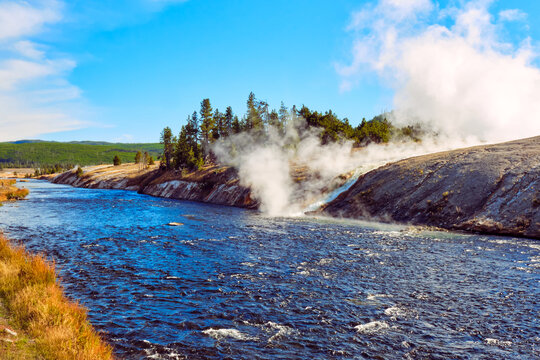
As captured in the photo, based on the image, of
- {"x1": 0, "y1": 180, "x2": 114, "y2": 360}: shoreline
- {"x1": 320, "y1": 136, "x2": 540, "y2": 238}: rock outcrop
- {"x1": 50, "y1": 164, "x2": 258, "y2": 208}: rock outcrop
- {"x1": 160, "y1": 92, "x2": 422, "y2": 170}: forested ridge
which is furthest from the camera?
{"x1": 160, "y1": 92, "x2": 422, "y2": 170}: forested ridge

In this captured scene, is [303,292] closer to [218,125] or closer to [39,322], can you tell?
[39,322]

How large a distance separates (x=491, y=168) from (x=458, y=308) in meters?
30.3

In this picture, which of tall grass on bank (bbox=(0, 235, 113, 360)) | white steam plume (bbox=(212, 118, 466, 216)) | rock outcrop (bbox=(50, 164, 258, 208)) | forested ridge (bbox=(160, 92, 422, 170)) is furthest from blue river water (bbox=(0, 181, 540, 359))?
forested ridge (bbox=(160, 92, 422, 170))

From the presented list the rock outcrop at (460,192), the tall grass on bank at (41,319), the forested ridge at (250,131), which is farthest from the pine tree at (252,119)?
the tall grass on bank at (41,319)

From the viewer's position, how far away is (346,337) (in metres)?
12.1

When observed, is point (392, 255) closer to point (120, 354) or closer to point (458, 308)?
point (458, 308)

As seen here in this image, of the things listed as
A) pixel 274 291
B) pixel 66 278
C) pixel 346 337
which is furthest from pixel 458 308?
pixel 66 278

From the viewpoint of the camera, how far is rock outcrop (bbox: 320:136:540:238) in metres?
32.5

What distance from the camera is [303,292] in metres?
16.5

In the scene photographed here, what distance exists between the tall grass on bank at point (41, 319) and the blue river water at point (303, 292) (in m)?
1.54

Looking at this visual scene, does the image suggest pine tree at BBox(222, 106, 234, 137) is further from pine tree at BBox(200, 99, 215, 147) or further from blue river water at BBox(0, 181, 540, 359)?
blue river water at BBox(0, 181, 540, 359)

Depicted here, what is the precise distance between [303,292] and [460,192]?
28.9m

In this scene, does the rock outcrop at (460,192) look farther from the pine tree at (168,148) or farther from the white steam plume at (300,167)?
the pine tree at (168,148)

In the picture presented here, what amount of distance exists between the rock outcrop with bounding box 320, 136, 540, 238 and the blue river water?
157 inches
